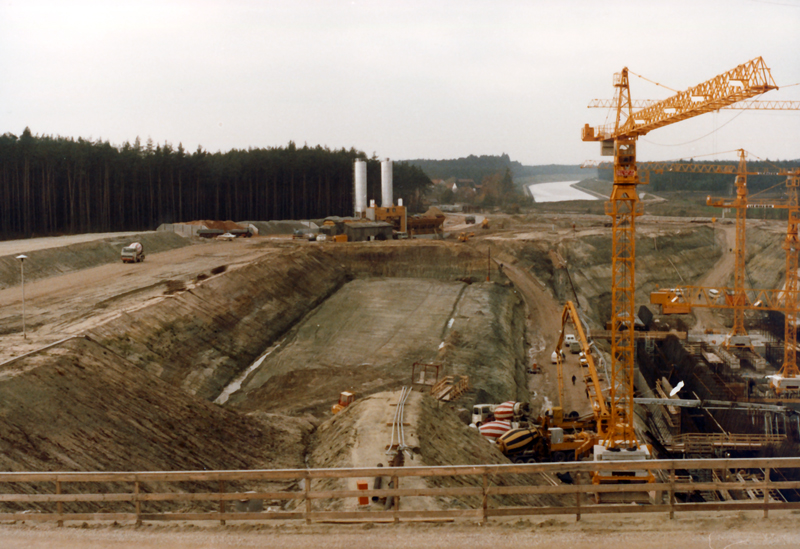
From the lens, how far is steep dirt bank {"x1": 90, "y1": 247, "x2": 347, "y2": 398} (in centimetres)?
3503

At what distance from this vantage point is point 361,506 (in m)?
12.2

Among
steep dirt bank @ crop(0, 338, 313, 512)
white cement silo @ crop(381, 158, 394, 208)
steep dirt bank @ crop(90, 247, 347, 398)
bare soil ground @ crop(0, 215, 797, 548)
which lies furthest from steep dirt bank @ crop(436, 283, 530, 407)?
white cement silo @ crop(381, 158, 394, 208)

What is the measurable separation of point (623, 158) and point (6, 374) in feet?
89.3

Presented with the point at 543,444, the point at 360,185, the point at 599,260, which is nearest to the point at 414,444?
the point at 543,444

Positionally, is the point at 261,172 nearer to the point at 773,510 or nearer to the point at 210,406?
the point at 210,406

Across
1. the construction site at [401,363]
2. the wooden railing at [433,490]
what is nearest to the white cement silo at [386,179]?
the construction site at [401,363]

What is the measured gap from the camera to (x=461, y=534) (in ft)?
31.8

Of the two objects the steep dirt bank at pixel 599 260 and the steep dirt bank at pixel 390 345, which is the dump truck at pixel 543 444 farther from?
the steep dirt bank at pixel 599 260

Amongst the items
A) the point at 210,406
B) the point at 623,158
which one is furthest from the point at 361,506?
the point at 623,158

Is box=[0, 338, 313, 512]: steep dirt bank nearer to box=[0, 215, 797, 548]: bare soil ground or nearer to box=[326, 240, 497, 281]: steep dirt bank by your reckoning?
box=[0, 215, 797, 548]: bare soil ground

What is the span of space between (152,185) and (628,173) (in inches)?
3119

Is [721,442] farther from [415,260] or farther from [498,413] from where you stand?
[415,260]

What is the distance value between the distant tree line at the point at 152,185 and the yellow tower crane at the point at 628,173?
7093cm

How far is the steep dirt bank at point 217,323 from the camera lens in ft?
115
